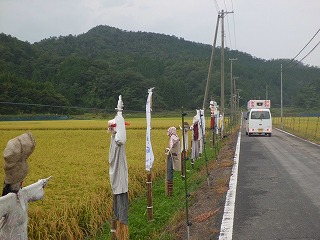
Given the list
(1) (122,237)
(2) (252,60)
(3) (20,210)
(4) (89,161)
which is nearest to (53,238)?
(1) (122,237)

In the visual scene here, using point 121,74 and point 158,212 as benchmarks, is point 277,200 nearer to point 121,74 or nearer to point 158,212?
point 158,212

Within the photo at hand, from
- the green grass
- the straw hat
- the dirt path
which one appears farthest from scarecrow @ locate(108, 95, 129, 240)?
the straw hat

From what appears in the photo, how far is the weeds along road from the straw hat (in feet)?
12.8

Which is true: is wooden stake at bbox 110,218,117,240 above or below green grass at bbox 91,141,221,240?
above

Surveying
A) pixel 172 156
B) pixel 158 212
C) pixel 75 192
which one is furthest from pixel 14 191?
pixel 172 156

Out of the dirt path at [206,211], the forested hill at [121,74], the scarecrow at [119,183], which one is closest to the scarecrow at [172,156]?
the dirt path at [206,211]

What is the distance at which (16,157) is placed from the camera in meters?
3.71

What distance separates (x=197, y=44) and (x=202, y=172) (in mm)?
125528

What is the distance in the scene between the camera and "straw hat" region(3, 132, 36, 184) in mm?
3686

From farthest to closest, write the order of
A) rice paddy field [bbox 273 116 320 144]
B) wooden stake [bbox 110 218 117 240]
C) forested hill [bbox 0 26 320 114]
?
rice paddy field [bbox 273 116 320 144] → forested hill [bbox 0 26 320 114] → wooden stake [bbox 110 218 117 240]

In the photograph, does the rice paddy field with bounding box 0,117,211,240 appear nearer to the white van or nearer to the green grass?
the green grass

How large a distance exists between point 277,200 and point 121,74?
790 inches

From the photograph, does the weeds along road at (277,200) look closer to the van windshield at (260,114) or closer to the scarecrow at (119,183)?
the scarecrow at (119,183)

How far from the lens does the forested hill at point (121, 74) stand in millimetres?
13588
